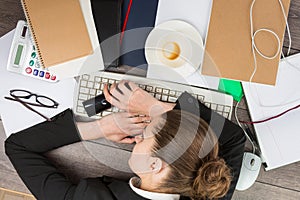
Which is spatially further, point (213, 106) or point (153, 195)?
point (213, 106)

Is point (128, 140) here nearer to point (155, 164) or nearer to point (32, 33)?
point (155, 164)

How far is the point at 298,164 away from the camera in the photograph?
112cm

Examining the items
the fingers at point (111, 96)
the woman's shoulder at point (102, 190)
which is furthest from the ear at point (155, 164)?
the fingers at point (111, 96)

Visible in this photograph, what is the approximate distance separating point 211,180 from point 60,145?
0.41 metres

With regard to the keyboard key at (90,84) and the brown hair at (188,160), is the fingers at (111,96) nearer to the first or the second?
the keyboard key at (90,84)

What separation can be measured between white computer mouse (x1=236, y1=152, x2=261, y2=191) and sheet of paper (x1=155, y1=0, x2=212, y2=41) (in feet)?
1.04

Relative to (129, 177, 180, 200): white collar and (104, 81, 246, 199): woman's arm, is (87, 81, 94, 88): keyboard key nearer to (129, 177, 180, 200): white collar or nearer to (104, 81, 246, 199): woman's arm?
(104, 81, 246, 199): woman's arm

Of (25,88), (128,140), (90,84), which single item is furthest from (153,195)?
(25,88)

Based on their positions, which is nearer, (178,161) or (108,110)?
(178,161)

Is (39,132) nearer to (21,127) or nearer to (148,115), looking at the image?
(21,127)

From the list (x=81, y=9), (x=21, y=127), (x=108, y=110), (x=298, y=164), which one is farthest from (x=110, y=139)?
(x=298, y=164)

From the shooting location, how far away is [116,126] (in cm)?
110

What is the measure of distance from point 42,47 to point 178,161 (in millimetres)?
437

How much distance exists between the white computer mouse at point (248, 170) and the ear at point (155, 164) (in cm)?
28
